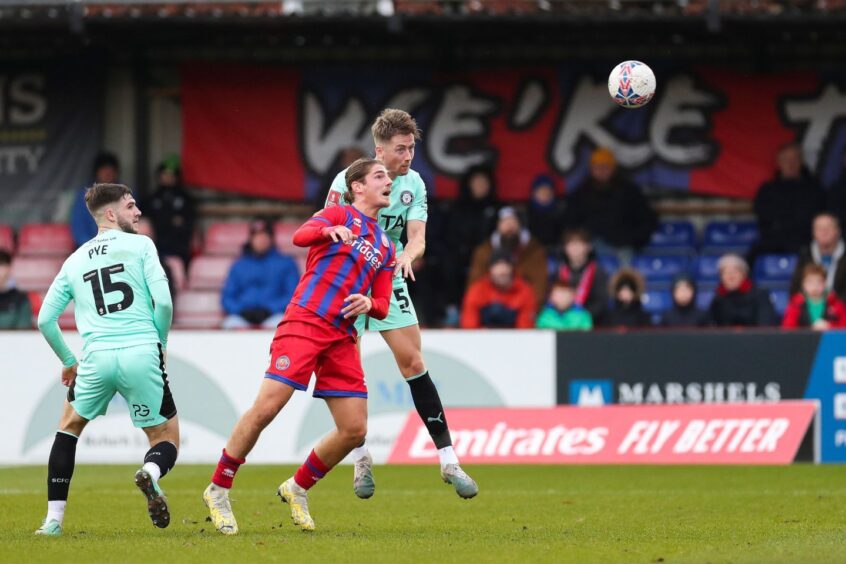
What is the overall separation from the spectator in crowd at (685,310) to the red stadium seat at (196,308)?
614 cm

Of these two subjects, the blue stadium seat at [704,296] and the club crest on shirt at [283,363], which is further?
the blue stadium seat at [704,296]

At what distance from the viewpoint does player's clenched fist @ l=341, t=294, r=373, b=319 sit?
8.38m

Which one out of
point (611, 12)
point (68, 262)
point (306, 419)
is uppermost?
point (611, 12)

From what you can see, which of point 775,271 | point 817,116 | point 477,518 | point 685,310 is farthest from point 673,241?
point 477,518

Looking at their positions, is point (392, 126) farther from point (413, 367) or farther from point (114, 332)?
point (114, 332)

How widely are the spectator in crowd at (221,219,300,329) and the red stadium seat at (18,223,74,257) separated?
3.30 meters

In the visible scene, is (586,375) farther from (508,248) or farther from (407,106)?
(407,106)

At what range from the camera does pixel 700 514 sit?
32.4ft

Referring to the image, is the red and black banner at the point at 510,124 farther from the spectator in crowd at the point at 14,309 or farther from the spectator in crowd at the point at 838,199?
the spectator in crowd at the point at 14,309

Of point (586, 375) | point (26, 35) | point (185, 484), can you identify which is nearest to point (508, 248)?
point (586, 375)

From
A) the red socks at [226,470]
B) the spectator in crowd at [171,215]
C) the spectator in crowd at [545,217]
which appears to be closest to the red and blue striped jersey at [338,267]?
the red socks at [226,470]

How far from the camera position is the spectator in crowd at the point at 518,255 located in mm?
17578

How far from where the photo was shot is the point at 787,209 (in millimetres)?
18828

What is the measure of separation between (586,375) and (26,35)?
972 centimetres
